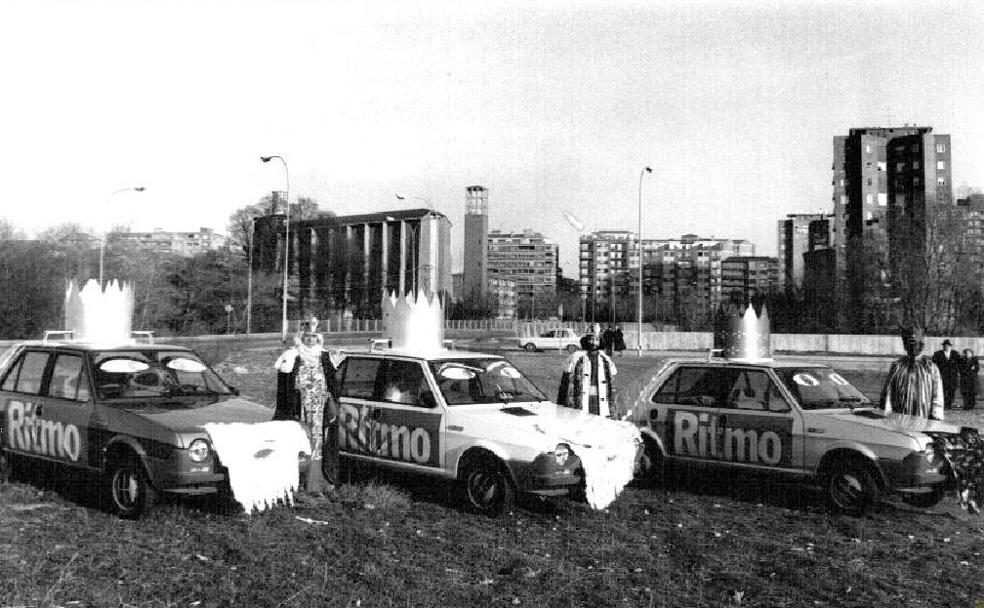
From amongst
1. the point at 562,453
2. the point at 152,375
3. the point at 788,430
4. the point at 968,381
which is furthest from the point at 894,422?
the point at 968,381

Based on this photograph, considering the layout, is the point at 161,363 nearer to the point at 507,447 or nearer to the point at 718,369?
the point at 507,447

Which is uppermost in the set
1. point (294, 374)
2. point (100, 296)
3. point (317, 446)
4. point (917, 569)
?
point (100, 296)

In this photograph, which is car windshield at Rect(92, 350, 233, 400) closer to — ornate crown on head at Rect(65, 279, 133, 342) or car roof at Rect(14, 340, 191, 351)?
car roof at Rect(14, 340, 191, 351)

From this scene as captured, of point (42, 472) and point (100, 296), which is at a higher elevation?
point (100, 296)

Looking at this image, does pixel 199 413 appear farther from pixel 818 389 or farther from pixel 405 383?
pixel 818 389

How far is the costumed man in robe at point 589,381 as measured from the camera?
34.0 ft

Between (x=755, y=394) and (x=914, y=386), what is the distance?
2017 millimetres

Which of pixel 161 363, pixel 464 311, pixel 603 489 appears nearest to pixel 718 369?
pixel 603 489

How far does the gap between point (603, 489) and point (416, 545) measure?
1906mm

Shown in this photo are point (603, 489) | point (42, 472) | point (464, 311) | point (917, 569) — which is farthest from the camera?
point (464, 311)

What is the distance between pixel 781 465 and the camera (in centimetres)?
850

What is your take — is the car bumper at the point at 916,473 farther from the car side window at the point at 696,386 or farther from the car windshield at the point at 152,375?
the car windshield at the point at 152,375

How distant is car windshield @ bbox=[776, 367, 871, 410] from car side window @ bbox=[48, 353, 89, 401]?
7.03 metres

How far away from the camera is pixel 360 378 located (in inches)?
358
